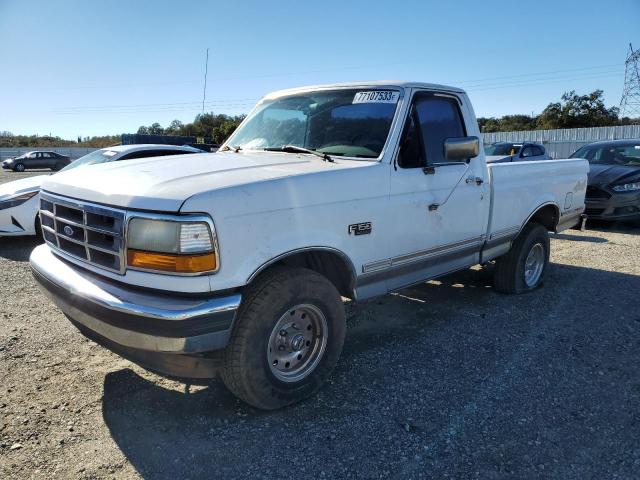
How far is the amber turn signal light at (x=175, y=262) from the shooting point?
2457 mm

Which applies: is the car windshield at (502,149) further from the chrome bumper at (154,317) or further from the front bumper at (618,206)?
the chrome bumper at (154,317)

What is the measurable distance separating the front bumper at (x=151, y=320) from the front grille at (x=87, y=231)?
152mm

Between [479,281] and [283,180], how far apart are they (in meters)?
3.89

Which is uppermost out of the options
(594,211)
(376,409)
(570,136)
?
(570,136)

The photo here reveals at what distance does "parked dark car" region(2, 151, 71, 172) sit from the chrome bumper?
34922 millimetres

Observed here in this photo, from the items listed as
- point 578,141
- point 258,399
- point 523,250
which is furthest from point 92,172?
point 578,141

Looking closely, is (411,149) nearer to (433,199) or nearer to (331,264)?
(433,199)

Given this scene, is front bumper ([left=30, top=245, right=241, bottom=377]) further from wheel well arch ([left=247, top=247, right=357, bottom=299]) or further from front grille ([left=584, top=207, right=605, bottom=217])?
front grille ([left=584, top=207, right=605, bottom=217])

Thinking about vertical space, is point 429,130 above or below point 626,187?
above

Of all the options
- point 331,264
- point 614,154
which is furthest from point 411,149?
point 614,154

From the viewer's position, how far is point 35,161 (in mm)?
33562

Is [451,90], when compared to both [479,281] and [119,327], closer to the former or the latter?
[479,281]

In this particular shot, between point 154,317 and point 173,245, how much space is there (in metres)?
0.37

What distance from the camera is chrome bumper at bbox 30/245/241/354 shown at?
2.42m
